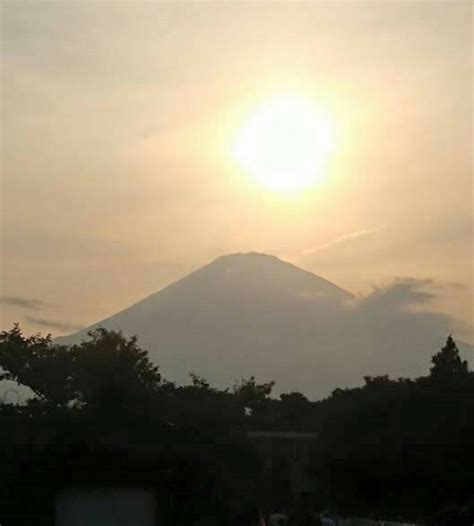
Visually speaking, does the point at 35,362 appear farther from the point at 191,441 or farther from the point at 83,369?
the point at 191,441

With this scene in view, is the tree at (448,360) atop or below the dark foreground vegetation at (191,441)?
atop

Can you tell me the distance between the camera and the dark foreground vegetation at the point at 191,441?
27.2m

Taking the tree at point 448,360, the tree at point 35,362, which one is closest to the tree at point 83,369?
the tree at point 35,362

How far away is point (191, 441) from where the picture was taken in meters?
28.4

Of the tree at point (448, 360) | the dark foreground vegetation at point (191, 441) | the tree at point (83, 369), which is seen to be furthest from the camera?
the tree at point (448, 360)

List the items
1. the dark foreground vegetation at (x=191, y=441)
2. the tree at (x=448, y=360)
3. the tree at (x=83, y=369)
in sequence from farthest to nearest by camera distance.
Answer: the tree at (x=448, y=360) < the tree at (x=83, y=369) < the dark foreground vegetation at (x=191, y=441)

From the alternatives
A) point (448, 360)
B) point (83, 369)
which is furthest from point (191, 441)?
point (448, 360)

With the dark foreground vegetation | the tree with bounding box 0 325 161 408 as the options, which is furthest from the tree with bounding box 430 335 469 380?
the tree with bounding box 0 325 161 408

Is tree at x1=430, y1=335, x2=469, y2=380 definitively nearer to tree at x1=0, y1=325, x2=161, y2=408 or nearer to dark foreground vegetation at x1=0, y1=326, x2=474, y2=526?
dark foreground vegetation at x1=0, y1=326, x2=474, y2=526

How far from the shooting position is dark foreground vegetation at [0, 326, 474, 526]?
2720 cm

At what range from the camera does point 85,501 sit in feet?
86.9

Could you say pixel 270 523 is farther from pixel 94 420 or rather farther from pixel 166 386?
pixel 166 386

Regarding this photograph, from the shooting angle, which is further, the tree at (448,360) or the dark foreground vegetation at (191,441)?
the tree at (448,360)

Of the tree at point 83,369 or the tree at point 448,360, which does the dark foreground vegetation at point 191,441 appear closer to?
the tree at point 83,369
